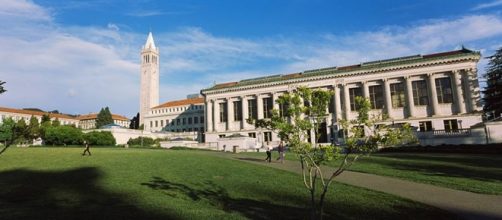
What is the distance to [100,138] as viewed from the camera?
213 ft

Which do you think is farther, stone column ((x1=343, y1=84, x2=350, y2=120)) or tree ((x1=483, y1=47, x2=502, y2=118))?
stone column ((x1=343, y1=84, x2=350, y2=120))

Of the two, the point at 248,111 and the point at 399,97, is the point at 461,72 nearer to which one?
the point at 399,97

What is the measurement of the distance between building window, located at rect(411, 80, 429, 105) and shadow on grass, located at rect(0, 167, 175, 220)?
55086 millimetres

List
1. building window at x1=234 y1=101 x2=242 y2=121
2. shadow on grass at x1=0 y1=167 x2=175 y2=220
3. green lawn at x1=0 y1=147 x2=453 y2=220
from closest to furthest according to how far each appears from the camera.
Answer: shadow on grass at x1=0 y1=167 x2=175 y2=220, green lawn at x1=0 y1=147 x2=453 y2=220, building window at x1=234 y1=101 x2=242 y2=121

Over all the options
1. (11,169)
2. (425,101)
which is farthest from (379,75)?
(11,169)

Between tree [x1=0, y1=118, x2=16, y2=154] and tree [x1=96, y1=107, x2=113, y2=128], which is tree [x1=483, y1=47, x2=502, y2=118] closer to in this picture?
tree [x1=0, y1=118, x2=16, y2=154]

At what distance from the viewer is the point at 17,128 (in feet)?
13.9

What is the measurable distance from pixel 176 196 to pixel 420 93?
56561 mm

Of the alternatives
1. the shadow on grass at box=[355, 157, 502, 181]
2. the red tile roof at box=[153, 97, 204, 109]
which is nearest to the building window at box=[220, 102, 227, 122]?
the red tile roof at box=[153, 97, 204, 109]

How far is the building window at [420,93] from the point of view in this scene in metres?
58.4

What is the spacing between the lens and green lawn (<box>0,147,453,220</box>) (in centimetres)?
1012

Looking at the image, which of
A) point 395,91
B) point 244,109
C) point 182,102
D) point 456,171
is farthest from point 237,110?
point 456,171

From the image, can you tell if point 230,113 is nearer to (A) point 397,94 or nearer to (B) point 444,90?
(A) point 397,94

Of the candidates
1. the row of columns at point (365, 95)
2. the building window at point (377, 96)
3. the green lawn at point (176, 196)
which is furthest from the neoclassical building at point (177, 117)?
the green lawn at point (176, 196)
